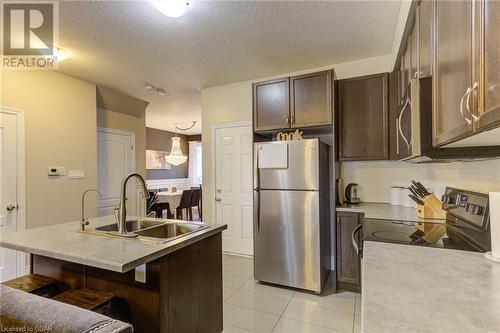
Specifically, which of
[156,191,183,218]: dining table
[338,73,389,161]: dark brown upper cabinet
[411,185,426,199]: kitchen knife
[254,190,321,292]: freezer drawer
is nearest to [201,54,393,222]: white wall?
[338,73,389,161]: dark brown upper cabinet

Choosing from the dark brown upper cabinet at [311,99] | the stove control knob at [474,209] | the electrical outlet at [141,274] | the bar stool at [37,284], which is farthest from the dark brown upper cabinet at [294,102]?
the bar stool at [37,284]

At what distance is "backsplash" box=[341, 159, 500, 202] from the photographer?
68.5 inches

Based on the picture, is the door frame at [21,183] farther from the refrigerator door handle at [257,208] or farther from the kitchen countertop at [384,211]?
the kitchen countertop at [384,211]

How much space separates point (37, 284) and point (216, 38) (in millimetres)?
2467

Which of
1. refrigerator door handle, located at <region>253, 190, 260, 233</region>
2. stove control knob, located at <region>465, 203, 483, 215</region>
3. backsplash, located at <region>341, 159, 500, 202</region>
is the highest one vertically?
backsplash, located at <region>341, 159, 500, 202</region>

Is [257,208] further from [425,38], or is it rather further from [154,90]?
[154,90]

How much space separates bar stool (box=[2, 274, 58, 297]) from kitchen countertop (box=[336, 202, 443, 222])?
2.34 meters

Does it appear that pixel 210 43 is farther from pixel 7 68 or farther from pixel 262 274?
pixel 262 274

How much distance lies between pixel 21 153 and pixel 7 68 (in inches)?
38.3

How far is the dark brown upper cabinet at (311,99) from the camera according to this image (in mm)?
2693

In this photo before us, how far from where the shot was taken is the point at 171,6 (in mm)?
1899

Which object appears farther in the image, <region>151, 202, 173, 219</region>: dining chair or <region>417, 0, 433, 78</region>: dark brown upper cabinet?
<region>151, 202, 173, 219</region>: dining chair

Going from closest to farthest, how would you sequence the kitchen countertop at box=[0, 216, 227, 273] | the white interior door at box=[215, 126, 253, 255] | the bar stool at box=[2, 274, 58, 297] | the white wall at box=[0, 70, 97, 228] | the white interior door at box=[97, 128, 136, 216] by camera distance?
the kitchen countertop at box=[0, 216, 227, 273], the bar stool at box=[2, 274, 58, 297], the white wall at box=[0, 70, 97, 228], the white interior door at box=[215, 126, 253, 255], the white interior door at box=[97, 128, 136, 216]

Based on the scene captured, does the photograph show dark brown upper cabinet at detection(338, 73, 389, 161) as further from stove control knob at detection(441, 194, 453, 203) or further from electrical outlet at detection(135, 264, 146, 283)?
electrical outlet at detection(135, 264, 146, 283)
